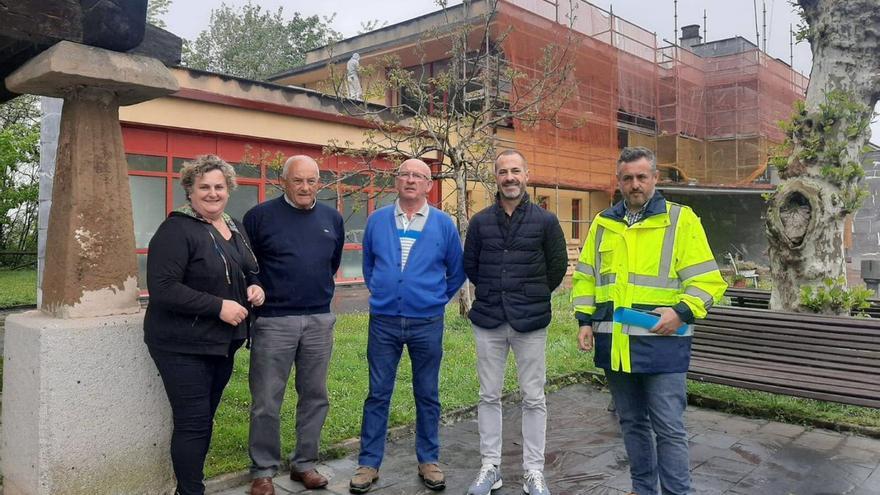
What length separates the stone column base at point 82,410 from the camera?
3.29m

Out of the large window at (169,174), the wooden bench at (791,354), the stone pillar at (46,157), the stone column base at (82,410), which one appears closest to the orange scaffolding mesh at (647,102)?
the large window at (169,174)

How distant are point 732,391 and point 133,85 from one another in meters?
5.46

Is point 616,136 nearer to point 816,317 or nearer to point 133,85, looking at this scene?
point 816,317

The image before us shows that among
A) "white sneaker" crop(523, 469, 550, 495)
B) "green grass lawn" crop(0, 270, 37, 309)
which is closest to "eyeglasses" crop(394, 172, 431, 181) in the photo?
"white sneaker" crop(523, 469, 550, 495)

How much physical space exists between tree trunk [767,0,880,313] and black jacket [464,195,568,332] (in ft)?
12.6

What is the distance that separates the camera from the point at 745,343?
5.50 meters

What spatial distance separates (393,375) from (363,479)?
0.65 metres

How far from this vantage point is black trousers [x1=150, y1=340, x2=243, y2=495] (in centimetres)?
330

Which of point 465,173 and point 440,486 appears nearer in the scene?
point 440,486

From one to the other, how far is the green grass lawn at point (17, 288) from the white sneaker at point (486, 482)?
13464 millimetres

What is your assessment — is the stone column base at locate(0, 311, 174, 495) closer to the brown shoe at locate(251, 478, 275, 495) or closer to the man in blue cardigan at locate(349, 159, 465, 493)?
the brown shoe at locate(251, 478, 275, 495)

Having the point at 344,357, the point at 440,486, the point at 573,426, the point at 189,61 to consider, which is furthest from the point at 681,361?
the point at 189,61

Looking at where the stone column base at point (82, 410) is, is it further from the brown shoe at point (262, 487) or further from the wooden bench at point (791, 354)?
the wooden bench at point (791, 354)

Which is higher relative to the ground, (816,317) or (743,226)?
(743,226)
